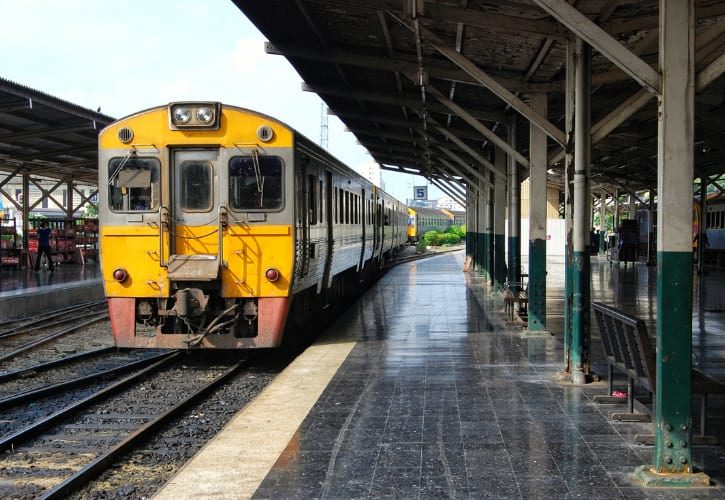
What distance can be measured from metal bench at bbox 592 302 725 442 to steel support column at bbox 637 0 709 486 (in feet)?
1.65

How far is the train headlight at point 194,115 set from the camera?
9.28m

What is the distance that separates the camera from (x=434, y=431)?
587cm

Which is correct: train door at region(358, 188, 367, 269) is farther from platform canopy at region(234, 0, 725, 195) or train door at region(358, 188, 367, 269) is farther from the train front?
the train front

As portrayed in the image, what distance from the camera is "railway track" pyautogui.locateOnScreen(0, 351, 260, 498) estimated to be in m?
5.47

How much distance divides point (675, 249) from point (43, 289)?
16.2 metres

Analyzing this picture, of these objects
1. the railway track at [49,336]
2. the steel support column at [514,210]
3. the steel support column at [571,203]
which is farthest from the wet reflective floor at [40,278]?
the steel support column at [571,203]

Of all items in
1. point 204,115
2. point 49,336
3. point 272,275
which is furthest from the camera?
point 49,336

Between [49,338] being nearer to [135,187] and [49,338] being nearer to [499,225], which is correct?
[135,187]

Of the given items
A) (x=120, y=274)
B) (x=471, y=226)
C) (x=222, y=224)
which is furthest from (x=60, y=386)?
(x=471, y=226)

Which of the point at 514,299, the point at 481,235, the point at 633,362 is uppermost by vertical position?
the point at 481,235

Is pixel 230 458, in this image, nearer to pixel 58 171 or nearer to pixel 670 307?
pixel 670 307

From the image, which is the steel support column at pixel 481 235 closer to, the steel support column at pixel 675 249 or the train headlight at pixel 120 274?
the train headlight at pixel 120 274

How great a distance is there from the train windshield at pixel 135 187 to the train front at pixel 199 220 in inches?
0.5

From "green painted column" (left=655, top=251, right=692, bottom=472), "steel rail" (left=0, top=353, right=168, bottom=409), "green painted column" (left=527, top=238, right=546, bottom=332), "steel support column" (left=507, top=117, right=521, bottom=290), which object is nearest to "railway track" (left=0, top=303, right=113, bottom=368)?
"steel rail" (left=0, top=353, right=168, bottom=409)
